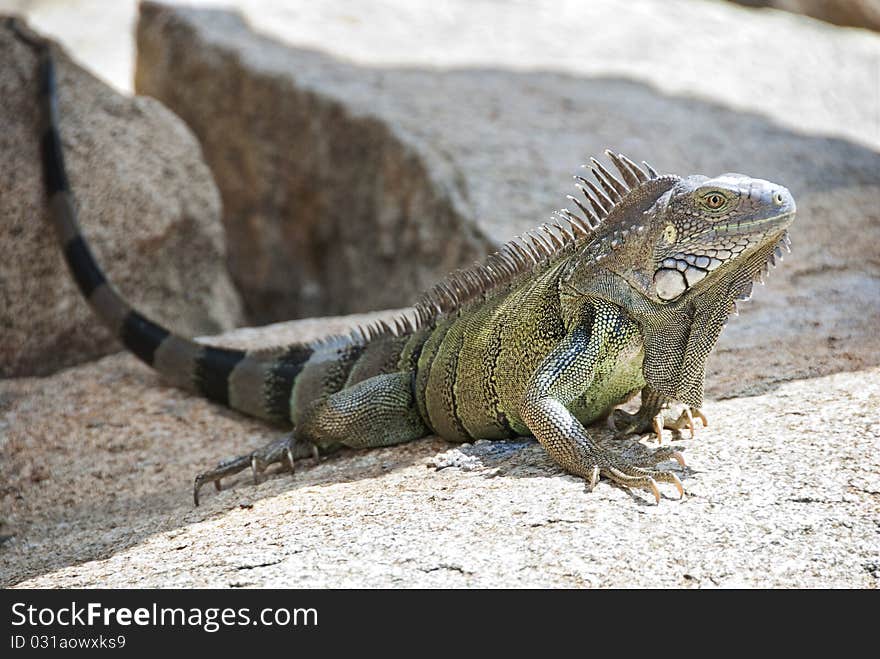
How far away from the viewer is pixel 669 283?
360cm

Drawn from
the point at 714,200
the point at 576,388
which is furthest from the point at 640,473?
the point at 714,200

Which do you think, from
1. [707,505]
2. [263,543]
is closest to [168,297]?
[263,543]

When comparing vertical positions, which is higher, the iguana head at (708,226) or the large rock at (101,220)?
the iguana head at (708,226)

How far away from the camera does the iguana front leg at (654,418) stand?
3.94 meters

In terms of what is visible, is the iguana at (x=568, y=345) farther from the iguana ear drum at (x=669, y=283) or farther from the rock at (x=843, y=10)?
the rock at (x=843, y=10)

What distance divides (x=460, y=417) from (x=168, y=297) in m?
3.11

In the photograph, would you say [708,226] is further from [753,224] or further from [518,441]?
[518,441]

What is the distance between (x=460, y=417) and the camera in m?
4.32

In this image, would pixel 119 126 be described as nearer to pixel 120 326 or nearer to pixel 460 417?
pixel 120 326

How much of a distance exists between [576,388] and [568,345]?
172mm

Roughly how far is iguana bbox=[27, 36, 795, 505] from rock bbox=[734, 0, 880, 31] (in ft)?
36.2

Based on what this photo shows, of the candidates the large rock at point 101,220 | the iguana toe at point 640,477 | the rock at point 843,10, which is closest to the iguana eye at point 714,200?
the iguana toe at point 640,477

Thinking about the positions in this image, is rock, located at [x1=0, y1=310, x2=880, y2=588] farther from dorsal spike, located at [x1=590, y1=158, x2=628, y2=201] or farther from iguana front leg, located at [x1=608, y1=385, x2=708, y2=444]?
dorsal spike, located at [x1=590, y1=158, x2=628, y2=201]
